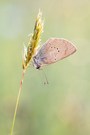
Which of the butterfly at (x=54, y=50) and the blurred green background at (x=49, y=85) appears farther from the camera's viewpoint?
the blurred green background at (x=49, y=85)

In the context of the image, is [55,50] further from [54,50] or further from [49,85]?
[49,85]

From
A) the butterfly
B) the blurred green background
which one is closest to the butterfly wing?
the butterfly

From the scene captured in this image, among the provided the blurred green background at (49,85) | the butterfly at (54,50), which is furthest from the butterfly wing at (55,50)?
the blurred green background at (49,85)

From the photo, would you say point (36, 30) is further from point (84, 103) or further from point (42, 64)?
point (84, 103)

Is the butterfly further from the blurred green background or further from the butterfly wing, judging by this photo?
the blurred green background

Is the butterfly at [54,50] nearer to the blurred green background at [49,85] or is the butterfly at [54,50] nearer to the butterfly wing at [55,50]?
the butterfly wing at [55,50]

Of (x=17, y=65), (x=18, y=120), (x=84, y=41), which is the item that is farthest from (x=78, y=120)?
(x=84, y=41)
